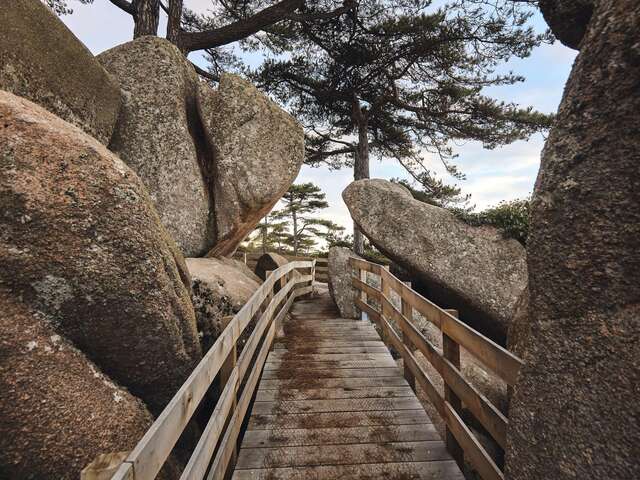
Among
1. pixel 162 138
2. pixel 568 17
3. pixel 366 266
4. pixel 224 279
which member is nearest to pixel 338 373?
pixel 224 279

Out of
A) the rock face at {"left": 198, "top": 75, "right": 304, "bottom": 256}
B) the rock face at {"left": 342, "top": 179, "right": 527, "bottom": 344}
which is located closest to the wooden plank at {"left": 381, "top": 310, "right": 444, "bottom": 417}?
the rock face at {"left": 342, "top": 179, "right": 527, "bottom": 344}

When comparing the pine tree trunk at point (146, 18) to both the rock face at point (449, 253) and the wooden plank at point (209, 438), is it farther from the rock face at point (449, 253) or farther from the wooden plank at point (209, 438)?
the wooden plank at point (209, 438)

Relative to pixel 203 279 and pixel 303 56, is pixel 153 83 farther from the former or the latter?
pixel 303 56

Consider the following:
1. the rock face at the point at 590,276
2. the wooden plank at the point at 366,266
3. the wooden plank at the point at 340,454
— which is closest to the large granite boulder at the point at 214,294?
the wooden plank at the point at 340,454

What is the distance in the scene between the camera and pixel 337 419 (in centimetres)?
326

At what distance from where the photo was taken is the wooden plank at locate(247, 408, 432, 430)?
10.4 ft

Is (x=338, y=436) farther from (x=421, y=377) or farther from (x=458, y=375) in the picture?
(x=458, y=375)

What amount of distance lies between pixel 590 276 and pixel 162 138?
710 centimetres

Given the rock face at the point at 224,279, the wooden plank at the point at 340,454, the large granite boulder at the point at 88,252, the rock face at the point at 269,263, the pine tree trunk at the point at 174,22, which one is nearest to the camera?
the large granite boulder at the point at 88,252

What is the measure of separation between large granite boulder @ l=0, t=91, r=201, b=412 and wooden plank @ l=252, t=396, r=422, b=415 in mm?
1080

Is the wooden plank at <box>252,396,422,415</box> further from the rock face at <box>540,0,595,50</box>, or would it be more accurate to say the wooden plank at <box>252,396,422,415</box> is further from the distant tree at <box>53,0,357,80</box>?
the distant tree at <box>53,0,357,80</box>

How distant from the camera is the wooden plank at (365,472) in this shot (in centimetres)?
251

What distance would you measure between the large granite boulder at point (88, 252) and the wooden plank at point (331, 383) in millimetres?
1420

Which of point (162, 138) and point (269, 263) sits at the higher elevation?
point (162, 138)
